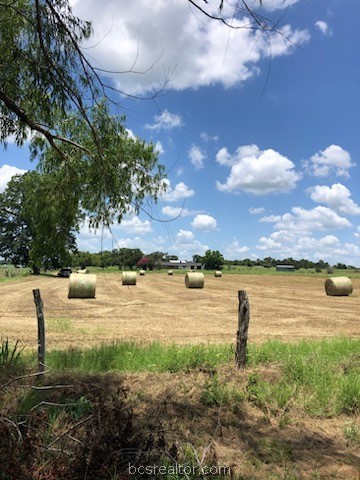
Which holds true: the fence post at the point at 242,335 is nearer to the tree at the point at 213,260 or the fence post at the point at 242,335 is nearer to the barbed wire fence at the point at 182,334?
the barbed wire fence at the point at 182,334

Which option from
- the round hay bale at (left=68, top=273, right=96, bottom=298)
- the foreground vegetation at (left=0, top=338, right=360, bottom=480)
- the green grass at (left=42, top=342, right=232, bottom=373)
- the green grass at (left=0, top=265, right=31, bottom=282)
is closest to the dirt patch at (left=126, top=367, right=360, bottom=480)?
the foreground vegetation at (left=0, top=338, right=360, bottom=480)

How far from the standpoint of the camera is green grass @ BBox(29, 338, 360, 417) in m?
6.01

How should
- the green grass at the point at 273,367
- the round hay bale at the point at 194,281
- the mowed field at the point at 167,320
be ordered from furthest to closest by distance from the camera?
the round hay bale at the point at 194,281 < the mowed field at the point at 167,320 < the green grass at the point at 273,367

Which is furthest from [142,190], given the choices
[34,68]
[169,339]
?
[169,339]

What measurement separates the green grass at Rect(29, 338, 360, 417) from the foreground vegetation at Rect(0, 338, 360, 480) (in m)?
0.02

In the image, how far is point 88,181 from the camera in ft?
18.0

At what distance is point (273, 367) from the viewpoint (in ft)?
23.6

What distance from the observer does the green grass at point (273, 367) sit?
6.01 metres

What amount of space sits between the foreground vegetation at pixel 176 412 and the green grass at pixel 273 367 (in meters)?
0.02

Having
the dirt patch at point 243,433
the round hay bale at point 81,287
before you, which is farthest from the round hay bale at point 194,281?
the dirt patch at point 243,433

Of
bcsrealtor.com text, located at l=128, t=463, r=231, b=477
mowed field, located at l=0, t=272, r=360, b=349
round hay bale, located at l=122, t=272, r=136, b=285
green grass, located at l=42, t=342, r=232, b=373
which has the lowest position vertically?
mowed field, located at l=0, t=272, r=360, b=349

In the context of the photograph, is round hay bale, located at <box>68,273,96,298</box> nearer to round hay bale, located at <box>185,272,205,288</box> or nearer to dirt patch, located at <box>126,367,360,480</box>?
round hay bale, located at <box>185,272,205,288</box>

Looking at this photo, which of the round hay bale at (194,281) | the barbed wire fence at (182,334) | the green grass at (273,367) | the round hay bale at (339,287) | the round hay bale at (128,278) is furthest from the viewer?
the round hay bale at (128,278)

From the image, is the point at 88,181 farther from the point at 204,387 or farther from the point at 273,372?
the point at 273,372
